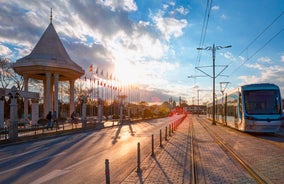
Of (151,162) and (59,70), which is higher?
(59,70)

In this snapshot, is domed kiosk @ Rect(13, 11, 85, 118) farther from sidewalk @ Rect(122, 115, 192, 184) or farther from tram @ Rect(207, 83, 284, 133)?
sidewalk @ Rect(122, 115, 192, 184)

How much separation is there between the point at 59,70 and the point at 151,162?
1353 inches

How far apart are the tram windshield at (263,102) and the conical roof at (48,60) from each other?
95.0 ft

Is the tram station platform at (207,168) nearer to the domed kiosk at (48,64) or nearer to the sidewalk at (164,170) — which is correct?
the sidewalk at (164,170)

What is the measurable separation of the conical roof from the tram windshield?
29.0m

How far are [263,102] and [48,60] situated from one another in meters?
30.6

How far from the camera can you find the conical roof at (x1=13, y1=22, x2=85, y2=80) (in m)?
39.6

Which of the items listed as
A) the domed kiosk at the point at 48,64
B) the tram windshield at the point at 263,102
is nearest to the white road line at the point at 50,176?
the tram windshield at the point at 263,102

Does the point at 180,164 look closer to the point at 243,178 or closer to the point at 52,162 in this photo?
the point at 243,178

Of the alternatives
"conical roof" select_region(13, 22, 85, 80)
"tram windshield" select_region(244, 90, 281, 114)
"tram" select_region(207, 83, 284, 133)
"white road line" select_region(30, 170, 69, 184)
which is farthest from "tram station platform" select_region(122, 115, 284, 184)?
"conical roof" select_region(13, 22, 85, 80)

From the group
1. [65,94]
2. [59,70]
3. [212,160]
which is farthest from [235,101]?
[65,94]

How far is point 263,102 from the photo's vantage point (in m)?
19.5

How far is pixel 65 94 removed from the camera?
69062mm

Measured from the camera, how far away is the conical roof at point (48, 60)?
39.6 meters
